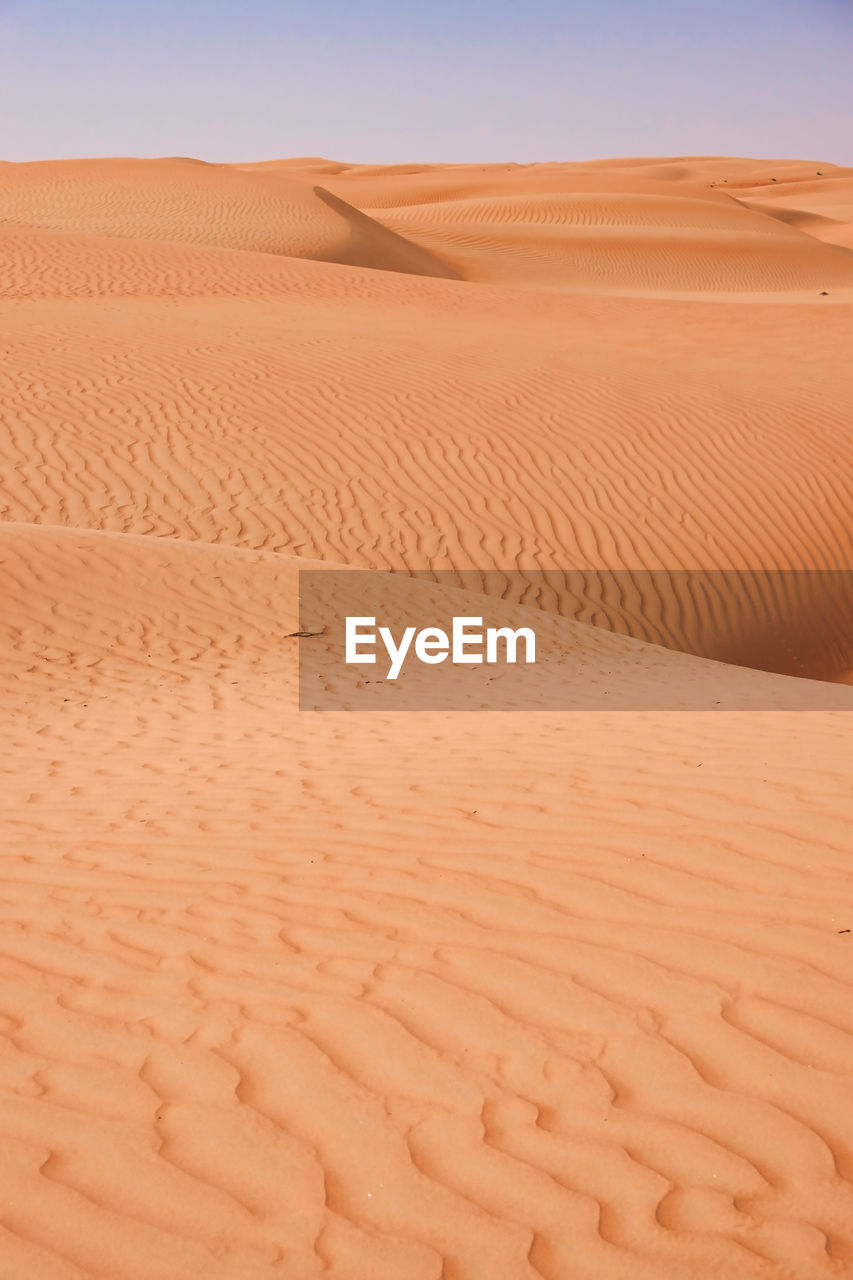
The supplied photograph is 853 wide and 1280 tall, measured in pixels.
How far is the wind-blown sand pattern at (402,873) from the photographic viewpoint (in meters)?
2.49

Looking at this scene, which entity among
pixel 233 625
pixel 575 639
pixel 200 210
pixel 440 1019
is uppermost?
pixel 200 210

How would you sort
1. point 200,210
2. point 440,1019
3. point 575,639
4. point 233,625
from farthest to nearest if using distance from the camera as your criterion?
1. point 200,210
2. point 575,639
3. point 233,625
4. point 440,1019

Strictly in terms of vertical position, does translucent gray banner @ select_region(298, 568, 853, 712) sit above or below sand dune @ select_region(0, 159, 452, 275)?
below

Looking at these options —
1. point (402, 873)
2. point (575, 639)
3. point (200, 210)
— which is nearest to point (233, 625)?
point (575, 639)

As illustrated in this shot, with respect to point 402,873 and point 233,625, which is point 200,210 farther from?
point 402,873

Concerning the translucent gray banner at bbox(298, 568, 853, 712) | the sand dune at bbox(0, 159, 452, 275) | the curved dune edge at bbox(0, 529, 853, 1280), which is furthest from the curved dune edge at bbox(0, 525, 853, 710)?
the sand dune at bbox(0, 159, 452, 275)

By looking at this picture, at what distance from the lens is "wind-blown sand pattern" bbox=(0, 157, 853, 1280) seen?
2488 millimetres

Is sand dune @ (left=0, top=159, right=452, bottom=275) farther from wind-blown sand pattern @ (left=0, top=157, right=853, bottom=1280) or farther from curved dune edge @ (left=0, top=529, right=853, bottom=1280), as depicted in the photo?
curved dune edge @ (left=0, top=529, right=853, bottom=1280)

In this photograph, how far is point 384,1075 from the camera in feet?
9.63

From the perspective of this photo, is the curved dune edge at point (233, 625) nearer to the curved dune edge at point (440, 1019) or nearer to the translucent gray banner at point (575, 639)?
the translucent gray banner at point (575, 639)

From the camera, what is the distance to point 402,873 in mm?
4238

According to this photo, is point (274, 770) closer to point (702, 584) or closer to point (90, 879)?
point (90, 879)

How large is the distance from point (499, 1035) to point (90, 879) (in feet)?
6.75

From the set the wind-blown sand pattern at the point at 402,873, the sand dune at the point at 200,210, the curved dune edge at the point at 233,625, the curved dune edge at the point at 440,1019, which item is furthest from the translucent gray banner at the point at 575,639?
the sand dune at the point at 200,210
